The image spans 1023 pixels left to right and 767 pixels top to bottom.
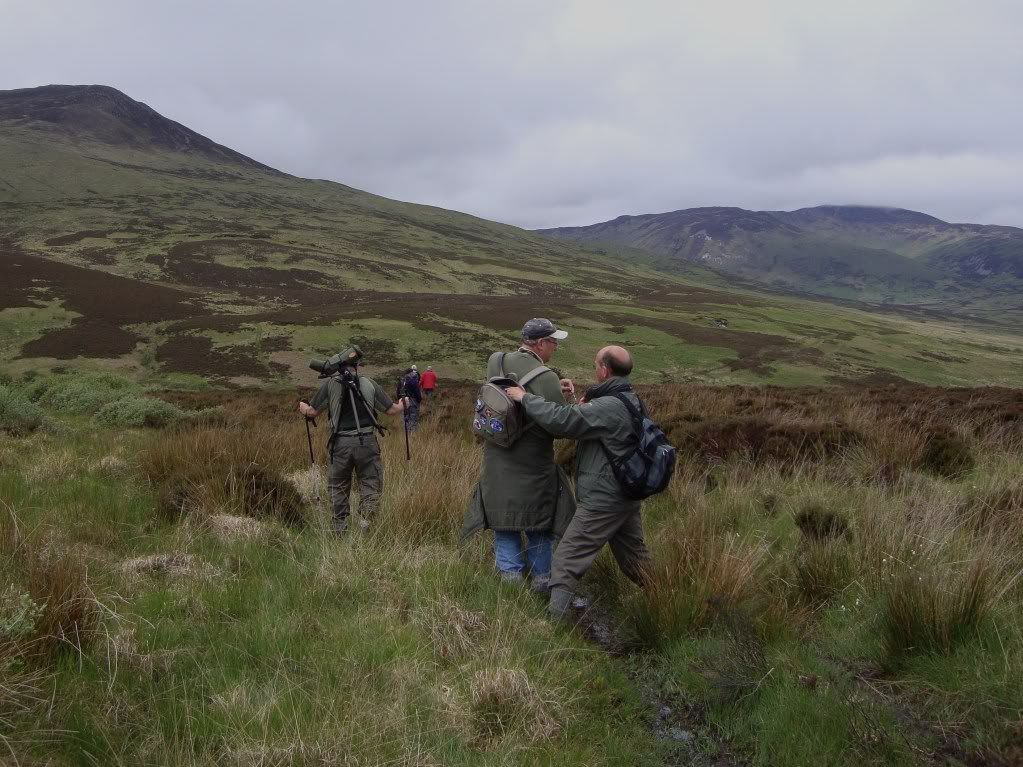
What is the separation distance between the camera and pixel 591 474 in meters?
4.12

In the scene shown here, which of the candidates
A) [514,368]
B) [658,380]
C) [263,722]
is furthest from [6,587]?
[658,380]

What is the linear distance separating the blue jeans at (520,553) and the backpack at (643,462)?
972mm

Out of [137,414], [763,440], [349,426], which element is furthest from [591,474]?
[137,414]

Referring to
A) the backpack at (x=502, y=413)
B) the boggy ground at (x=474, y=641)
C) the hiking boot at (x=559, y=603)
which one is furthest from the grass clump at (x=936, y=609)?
the backpack at (x=502, y=413)

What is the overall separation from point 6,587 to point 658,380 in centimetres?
3501

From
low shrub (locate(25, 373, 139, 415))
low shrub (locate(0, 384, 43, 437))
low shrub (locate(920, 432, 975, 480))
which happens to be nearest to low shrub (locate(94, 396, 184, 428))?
low shrub (locate(25, 373, 139, 415))

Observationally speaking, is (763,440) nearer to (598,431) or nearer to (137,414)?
(598,431)

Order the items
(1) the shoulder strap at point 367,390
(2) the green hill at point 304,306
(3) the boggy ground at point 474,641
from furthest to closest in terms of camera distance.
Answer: (2) the green hill at point 304,306, (1) the shoulder strap at point 367,390, (3) the boggy ground at point 474,641

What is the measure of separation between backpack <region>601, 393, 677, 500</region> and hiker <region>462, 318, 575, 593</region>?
1.97ft

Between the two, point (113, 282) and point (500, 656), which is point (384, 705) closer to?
point (500, 656)

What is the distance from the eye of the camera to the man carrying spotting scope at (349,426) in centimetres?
640

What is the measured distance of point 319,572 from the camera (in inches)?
157

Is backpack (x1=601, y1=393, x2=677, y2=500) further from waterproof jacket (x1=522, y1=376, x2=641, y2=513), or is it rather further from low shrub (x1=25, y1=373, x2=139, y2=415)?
low shrub (x1=25, y1=373, x2=139, y2=415)

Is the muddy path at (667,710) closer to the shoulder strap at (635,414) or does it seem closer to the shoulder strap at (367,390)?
the shoulder strap at (635,414)
